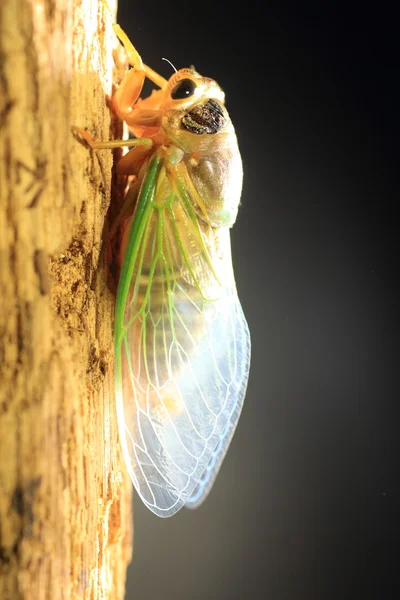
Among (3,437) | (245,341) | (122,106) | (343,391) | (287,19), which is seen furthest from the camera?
(343,391)

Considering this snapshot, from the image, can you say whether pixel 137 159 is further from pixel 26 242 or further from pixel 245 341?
pixel 245 341

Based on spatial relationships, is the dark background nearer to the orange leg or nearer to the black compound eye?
the black compound eye

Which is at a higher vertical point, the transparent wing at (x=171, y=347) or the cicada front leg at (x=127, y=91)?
the cicada front leg at (x=127, y=91)

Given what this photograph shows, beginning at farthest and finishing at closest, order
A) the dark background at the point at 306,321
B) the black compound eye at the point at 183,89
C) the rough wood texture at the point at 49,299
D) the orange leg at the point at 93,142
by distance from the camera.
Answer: the dark background at the point at 306,321 < the black compound eye at the point at 183,89 < the orange leg at the point at 93,142 < the rough wood texture at the point at 49,299

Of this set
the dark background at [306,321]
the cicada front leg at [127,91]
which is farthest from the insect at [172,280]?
the dark background at [306,321]

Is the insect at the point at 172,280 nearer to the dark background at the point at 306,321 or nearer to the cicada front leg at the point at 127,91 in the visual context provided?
the cicada front leg at the point at 127,91

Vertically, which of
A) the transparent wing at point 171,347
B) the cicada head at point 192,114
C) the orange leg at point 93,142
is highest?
the cicada head at point 192,114

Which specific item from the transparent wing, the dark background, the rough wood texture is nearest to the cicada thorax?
the transparent wing

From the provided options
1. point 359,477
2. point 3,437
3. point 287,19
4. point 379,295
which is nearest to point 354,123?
point 287,19
